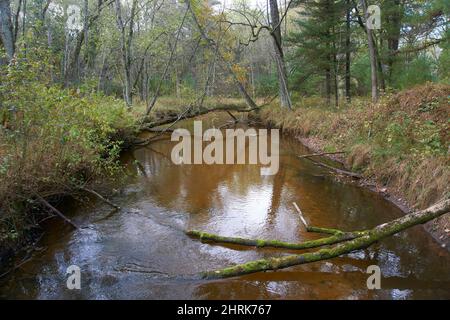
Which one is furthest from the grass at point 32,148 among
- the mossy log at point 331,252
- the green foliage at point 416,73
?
the green foliage at point 416,73

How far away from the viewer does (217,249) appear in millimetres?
5020

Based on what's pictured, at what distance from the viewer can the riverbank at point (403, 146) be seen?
5.74 metres

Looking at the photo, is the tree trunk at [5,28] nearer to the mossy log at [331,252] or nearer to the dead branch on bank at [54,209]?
the dead branch on bank at [54,209]

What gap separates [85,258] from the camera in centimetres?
A: 479

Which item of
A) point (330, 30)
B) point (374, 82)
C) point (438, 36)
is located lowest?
point (374, 82)

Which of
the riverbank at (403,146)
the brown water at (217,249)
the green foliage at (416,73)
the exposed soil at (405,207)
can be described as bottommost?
the brown water at (217,249)

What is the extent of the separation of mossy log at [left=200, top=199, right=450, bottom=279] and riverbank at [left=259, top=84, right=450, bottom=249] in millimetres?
1020

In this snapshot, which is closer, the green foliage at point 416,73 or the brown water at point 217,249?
the brown water at point 217,249

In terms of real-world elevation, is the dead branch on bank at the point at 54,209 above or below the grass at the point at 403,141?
below

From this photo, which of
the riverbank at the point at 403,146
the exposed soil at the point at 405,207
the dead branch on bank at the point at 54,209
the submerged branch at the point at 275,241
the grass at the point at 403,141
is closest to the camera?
the submerged branch at the point at 275,241

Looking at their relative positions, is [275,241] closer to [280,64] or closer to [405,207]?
[405,207]
